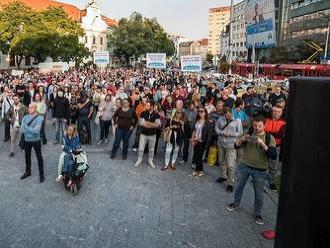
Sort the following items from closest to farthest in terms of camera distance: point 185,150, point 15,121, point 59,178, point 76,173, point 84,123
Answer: point 76,173 < point 59,178 < point 185,150 < point 15,121 < point 84,123

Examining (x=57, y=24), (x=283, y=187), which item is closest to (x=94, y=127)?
(x=283, y=187)

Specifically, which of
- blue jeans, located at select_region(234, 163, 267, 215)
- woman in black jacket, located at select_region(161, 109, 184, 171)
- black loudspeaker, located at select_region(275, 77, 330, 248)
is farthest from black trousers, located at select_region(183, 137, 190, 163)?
black loudspeaker, located at select_region(275, 77, 330, 248)

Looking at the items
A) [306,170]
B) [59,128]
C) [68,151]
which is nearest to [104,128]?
[59,128]

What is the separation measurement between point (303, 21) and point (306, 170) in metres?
77.0

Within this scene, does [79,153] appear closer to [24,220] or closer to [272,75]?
[24,220]

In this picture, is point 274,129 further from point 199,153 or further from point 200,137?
point 199,153

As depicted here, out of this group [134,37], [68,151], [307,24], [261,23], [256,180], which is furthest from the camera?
[134,37]

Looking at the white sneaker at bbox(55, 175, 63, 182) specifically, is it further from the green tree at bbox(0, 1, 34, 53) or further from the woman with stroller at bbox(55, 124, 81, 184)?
the green tree at bbox(0, 1, 34, 53)

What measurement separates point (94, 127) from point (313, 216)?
13.3m

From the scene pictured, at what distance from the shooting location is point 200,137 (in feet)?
29.5

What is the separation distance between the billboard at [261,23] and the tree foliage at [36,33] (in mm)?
25300

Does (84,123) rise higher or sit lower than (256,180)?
higher

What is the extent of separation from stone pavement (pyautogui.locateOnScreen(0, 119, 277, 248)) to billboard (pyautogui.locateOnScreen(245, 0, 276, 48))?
23.7m

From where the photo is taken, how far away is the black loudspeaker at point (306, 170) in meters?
1.62
